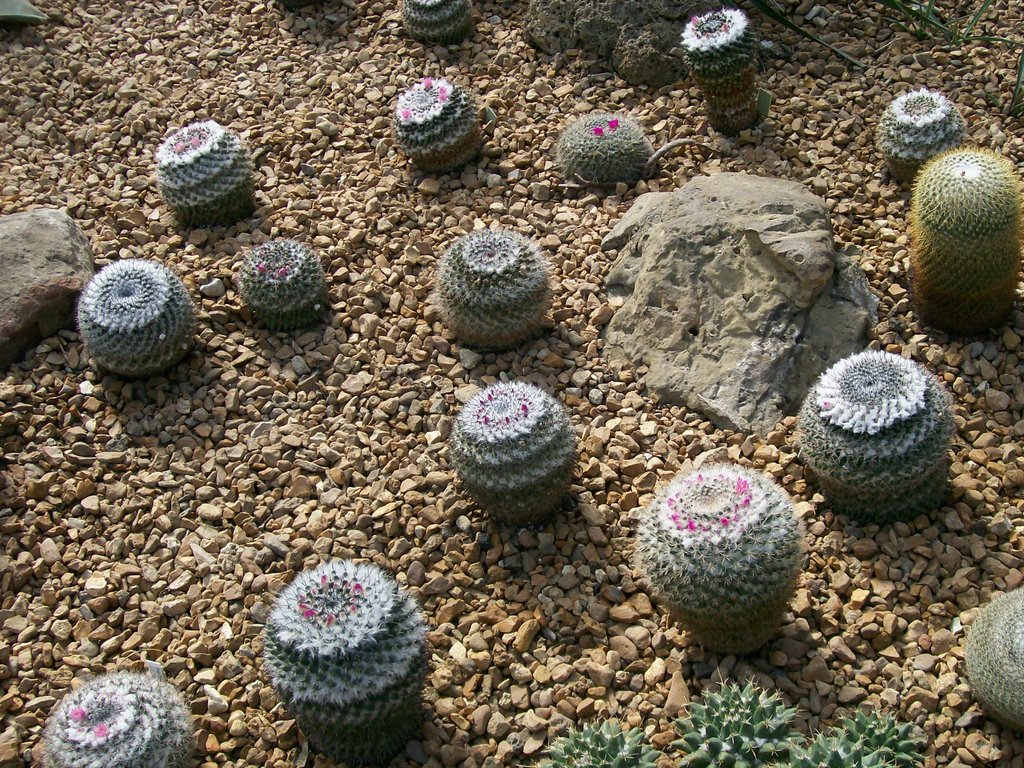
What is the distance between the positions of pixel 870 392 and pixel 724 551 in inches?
41.3

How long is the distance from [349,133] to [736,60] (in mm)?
2423

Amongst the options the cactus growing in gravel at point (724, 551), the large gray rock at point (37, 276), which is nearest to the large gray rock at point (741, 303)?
the cactus growing in gravel at point (724, 551)

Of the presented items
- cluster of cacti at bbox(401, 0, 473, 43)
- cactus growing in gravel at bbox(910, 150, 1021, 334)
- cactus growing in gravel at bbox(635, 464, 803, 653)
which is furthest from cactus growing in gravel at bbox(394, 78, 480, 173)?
cactus growing in gravel at bbox(635, 464, 803, 653)

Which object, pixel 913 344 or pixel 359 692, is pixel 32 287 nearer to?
pixel 359 692

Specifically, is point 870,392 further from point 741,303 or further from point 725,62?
point 725,62

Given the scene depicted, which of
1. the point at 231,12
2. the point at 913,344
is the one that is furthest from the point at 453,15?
the point at 913,344

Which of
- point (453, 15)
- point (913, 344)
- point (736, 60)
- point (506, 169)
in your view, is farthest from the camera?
point (453, 15)

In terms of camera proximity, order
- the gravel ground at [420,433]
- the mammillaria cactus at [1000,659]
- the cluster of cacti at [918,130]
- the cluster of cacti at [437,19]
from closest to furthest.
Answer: the mammillaria cactus at [1000,659] → the gravel ground at [420,433] → the cluster of cacti at [918,130] → the cluster of cacti at [437,19]

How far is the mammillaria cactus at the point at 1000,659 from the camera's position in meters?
3.29

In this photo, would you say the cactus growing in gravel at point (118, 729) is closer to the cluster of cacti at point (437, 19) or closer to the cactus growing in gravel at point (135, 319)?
the cactus growing in gravel at point (135, 319)

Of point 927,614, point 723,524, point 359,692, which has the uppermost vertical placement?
point 723,524

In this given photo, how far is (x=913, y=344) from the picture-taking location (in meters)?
4.76

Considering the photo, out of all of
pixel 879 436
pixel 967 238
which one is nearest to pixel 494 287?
pixel 879 436

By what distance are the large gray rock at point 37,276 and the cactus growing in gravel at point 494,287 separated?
202cm
